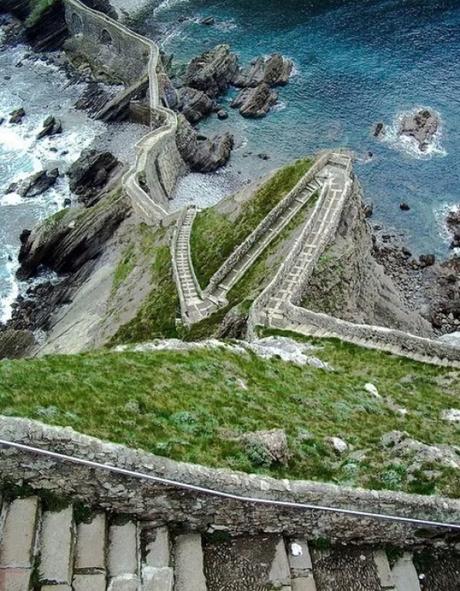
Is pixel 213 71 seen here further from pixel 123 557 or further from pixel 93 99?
pixel 123 557

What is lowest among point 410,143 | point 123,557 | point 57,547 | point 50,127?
point 410,143

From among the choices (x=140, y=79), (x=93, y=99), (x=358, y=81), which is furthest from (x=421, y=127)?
(x=93, y=99)

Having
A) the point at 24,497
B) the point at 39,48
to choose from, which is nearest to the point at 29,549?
the point at 24,497

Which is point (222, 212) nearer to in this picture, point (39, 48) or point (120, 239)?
point (120, 239)

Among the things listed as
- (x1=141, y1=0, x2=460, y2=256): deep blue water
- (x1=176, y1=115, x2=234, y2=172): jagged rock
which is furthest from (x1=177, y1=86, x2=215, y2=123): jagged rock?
(x1=176, y1=115, x2=234, y2=172): jagged rock

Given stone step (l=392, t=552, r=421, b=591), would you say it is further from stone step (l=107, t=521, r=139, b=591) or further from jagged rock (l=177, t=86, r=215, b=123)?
jagged rock (l=177, t=86, r=215, b=123)

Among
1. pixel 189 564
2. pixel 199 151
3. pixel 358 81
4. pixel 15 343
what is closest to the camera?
pixel 189 564
